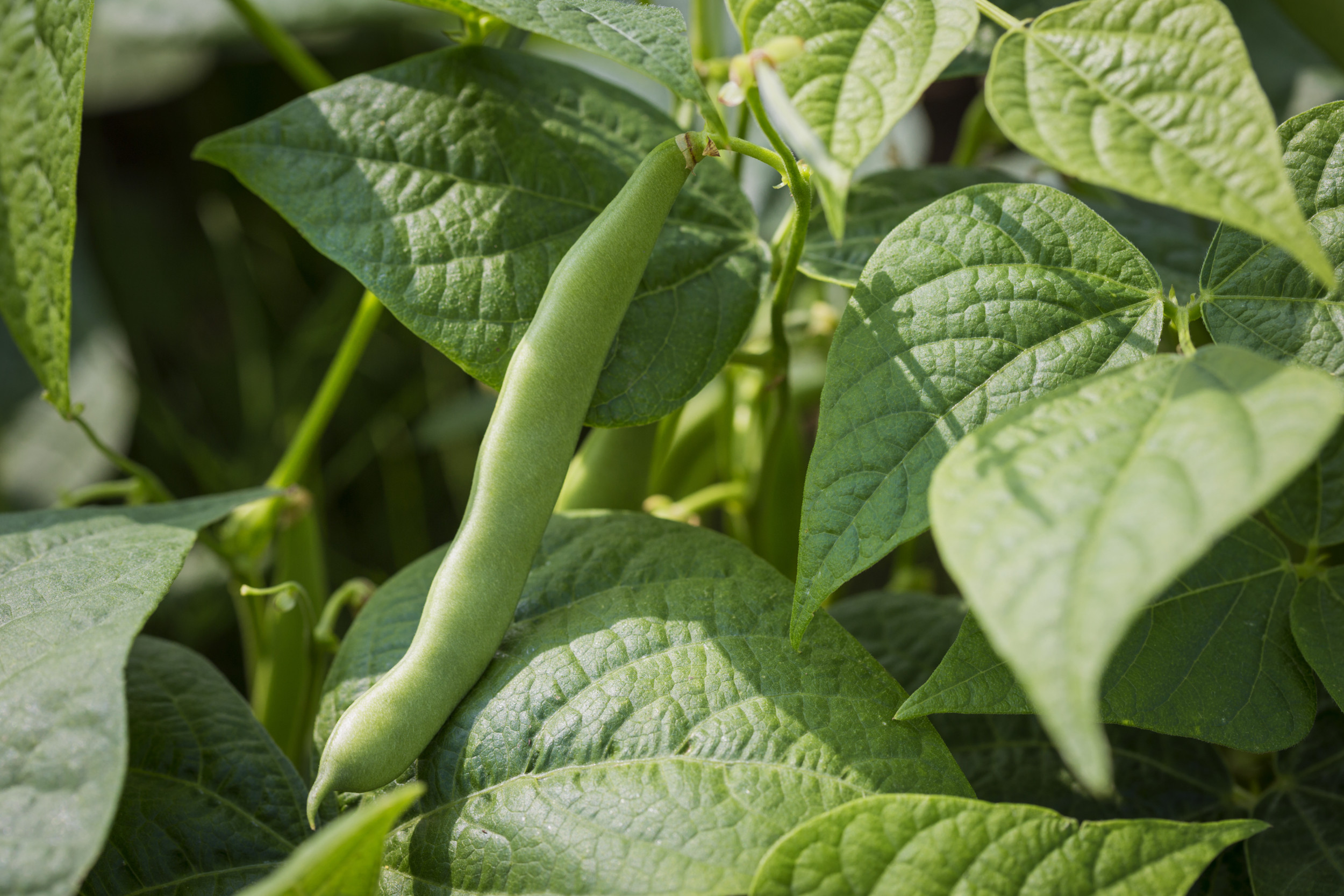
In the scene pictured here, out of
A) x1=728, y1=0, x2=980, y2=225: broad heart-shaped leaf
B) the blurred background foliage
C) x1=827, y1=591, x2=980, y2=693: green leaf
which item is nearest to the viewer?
x1=728, y1=0, x2=980, y2=225: broad heart-shaped leaf

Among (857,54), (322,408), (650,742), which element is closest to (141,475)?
(322,408)

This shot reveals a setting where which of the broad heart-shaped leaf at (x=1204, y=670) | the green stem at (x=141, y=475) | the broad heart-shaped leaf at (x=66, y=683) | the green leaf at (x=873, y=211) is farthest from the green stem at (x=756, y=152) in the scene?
→ the green stem at (x=141, y=475)

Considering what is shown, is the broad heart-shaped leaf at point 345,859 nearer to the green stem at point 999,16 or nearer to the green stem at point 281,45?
the green stem at point 999,16

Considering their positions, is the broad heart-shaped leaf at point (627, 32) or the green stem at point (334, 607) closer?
the broad heart-shaped leaf at point (627, 32)

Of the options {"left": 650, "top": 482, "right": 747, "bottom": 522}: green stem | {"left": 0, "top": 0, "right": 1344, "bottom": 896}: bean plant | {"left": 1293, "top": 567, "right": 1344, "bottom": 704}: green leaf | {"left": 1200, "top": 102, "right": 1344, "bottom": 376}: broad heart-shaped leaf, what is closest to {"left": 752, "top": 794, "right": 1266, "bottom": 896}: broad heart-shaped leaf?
{"left": 0, "top": 0, "right": 1344, "bottom": 896}: bean plant

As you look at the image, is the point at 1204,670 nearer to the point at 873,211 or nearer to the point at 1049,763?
the point at 1049,763

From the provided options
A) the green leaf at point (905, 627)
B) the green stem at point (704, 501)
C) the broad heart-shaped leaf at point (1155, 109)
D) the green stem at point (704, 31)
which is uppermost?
the green stem at point (704, 31)

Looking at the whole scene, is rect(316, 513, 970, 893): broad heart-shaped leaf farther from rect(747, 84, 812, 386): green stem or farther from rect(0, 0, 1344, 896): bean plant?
rect(747, 84, 812, 386): green stem
